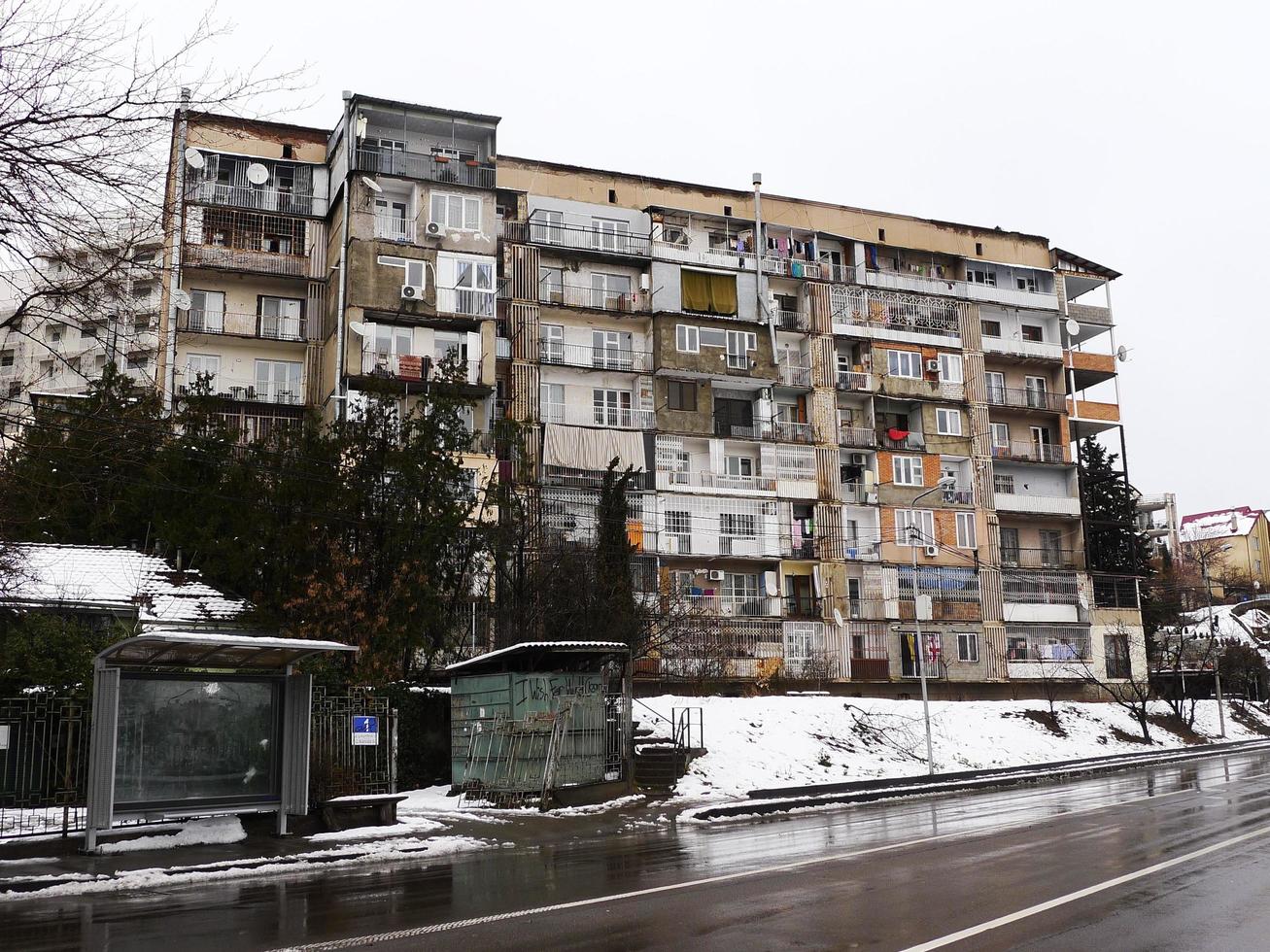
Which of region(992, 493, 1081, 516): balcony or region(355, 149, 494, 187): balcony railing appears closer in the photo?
region(355, 149, 494, 187): balcony railing

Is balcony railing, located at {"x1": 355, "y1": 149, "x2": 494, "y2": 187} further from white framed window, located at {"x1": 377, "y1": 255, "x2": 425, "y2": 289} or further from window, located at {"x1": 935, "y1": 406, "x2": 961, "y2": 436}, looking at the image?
window, located at {"x1": 935, "y1": 406, "x2": 961, "y2": 436}

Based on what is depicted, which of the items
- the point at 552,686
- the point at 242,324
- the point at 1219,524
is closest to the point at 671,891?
the point at 552,686

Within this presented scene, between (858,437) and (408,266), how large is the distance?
2425 centimetres

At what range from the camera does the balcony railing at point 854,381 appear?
2323 inches

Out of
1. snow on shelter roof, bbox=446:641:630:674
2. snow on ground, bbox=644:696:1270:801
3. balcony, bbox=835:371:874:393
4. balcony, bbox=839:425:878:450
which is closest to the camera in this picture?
snow on shelter roof, bbox=446:641:630:674

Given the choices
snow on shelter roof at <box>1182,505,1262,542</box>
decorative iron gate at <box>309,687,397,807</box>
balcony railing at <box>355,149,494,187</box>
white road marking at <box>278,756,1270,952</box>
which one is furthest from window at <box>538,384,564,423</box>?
snow on shelter roof at <box>1182,505,1262,542</box>

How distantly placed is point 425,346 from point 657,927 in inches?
1634

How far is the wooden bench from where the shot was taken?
769 inches

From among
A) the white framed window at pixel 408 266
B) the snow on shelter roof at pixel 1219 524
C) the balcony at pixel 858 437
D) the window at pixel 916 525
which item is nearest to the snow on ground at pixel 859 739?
the window at pixel 916 525

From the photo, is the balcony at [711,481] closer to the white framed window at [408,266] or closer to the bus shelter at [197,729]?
the white framed window at [408,266]

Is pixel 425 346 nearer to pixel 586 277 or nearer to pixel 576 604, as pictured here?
pixel 586 277

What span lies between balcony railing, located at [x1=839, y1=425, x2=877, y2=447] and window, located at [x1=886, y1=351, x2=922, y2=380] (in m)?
3.74

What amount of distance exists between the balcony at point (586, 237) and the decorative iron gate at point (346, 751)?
34.0 metres

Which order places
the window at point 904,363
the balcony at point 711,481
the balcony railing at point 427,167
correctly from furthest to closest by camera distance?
the window at point 904,363
the balcony at point 711,481
the balcony railing at point 427,167
